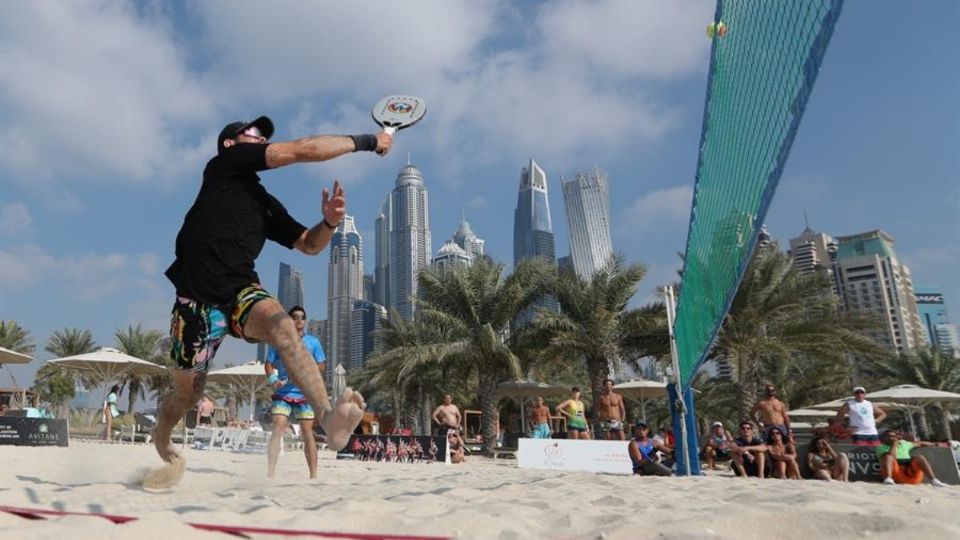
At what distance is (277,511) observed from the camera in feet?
7.88

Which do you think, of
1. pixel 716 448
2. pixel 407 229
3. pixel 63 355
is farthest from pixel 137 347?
pixel 407 229

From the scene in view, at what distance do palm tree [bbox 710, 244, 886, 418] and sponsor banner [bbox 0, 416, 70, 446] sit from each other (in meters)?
13.8

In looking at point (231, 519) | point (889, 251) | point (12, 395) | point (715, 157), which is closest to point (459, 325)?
point (715, 157)

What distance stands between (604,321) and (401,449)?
7.11 m

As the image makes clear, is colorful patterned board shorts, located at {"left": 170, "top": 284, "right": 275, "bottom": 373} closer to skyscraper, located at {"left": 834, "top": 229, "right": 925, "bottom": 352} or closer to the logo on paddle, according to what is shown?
the logo on paddle

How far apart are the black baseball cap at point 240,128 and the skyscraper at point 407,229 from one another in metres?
156

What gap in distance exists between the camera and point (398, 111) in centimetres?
337

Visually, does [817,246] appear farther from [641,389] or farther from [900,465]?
[900,465]

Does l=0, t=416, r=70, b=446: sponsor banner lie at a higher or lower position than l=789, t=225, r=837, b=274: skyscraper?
lower

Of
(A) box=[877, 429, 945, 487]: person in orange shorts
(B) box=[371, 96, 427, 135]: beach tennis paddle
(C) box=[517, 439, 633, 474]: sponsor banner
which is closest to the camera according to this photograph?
(B) box=[371, 96, 427, 135]: beach tennis paddle

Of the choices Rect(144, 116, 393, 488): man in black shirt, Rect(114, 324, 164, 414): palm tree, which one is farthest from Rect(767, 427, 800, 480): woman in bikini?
Rect(114, 324, 164, 414): palm tree

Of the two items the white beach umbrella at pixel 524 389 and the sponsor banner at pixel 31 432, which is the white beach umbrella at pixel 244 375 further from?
the sponsor banner at pixel 31 432

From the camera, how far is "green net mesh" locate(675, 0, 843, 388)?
10.4 feet

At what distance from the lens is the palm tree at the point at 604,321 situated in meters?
Result: 16.9
